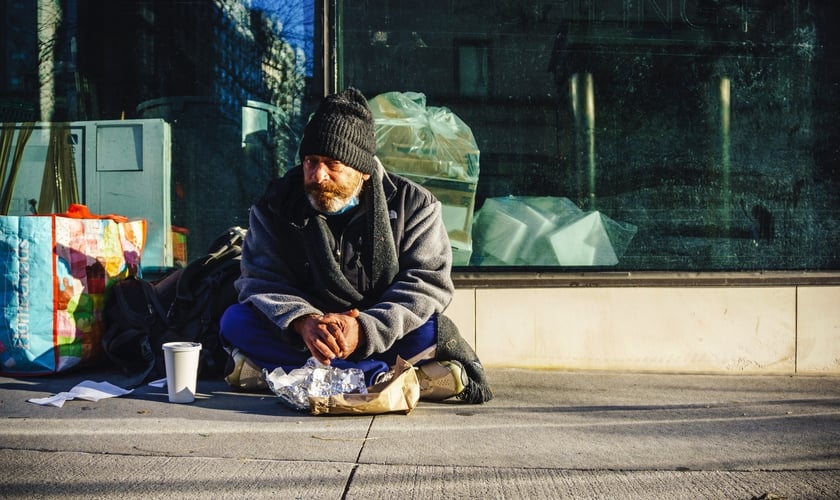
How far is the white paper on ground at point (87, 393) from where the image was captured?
338cm

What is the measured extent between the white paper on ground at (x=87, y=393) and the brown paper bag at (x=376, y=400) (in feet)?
3.37

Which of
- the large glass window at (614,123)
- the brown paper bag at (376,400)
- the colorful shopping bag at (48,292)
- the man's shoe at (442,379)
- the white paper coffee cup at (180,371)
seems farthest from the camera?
the large glass window at (614,123)

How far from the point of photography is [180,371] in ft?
11.3

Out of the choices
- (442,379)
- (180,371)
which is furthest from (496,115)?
(180,371)

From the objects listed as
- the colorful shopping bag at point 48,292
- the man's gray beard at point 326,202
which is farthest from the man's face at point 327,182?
the colorful shopping bag at point 48,292

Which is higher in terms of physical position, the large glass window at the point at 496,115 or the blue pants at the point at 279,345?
the large glass window at the point at 496,115

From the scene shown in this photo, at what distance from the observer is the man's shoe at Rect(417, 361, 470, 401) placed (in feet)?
11.6

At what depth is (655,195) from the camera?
4824mm

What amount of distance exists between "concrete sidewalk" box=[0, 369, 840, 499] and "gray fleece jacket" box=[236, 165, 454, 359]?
49 centimetres

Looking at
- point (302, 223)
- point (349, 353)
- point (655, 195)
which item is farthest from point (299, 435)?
point (655, 195)

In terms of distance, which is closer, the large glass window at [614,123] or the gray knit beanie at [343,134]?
the gray knit beanie at [343,134]

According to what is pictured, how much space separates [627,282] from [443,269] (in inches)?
59.4

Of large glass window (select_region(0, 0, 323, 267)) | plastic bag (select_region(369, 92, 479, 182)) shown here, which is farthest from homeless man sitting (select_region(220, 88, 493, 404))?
large glass window (select_region(0, 0, 323, 267))

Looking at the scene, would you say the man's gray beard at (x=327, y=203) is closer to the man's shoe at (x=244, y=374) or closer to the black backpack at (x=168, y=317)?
the man's shoe at (x=244, y=374)
